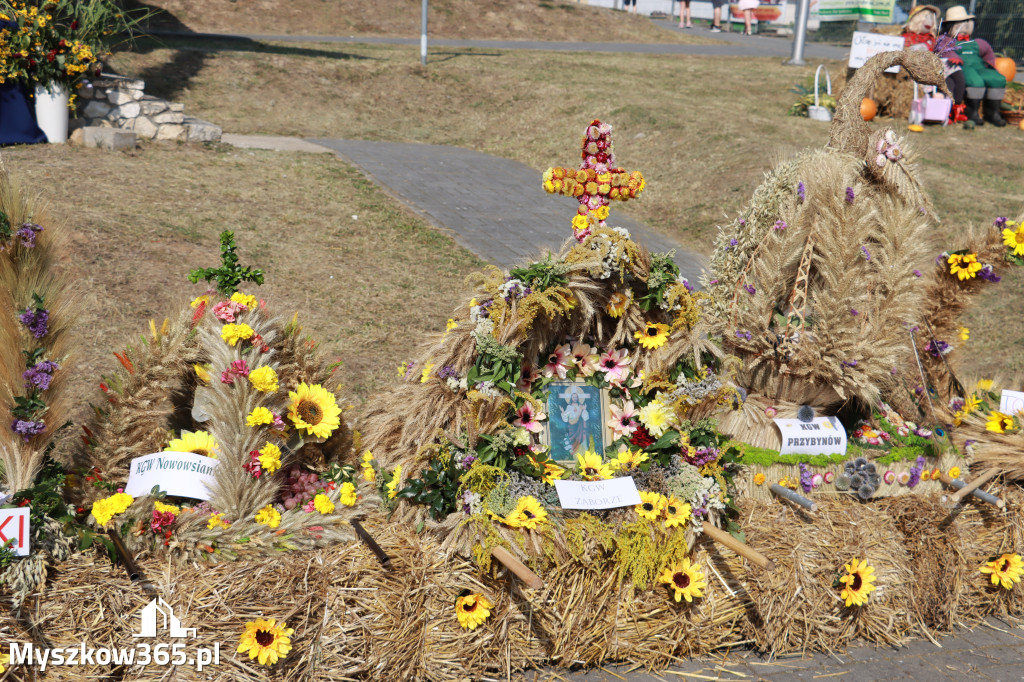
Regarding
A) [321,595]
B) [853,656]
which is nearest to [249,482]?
[321,595]

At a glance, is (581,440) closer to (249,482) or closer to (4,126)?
(249,482)

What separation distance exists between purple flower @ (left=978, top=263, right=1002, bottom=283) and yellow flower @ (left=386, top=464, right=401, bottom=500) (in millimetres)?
3220

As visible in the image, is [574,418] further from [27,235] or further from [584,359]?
[27,235]

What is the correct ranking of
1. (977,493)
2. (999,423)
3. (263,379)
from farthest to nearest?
1. (999,423)
2. (977,493)
3. (263,379)

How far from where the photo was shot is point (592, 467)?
11.9ft

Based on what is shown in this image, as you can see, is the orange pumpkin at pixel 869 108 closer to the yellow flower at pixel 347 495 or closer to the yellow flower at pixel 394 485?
the yellow flower at pixel 394 485

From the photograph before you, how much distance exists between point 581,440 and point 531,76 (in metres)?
13.4

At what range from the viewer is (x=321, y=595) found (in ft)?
9.84

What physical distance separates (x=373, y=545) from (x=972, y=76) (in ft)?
47.0

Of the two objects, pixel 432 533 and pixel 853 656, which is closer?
pixel 432 533

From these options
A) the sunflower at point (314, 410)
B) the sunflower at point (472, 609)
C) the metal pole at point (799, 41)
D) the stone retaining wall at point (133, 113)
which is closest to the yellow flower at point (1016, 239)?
the sunflower at point (472, 609)

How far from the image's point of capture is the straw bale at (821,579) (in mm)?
3535

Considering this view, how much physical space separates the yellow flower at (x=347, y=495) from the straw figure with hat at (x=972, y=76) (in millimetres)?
13215

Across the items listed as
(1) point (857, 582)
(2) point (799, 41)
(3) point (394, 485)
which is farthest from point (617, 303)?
(2) point (799, 41)
